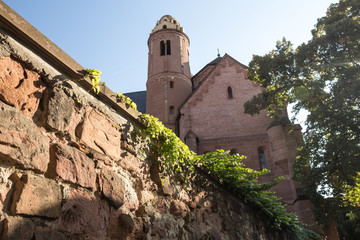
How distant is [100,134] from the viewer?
285 centimetres

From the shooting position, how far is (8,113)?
1991 millimetres

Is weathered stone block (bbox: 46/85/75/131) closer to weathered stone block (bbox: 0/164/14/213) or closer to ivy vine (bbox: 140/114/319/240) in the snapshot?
weathered stone block (bbox: 0/164/14/213)

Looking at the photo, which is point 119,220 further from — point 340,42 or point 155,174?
point 340,42

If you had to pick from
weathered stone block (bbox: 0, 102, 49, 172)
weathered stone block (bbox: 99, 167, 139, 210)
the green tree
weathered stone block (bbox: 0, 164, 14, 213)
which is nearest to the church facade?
the green tree

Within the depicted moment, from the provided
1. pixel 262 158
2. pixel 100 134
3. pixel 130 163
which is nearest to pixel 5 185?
pixel 100 134

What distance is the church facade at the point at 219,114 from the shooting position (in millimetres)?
17453

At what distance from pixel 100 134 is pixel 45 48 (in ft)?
2.80

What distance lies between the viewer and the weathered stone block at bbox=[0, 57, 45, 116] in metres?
2.04

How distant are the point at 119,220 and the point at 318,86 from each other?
13.7 m

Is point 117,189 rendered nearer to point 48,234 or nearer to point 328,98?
point 48,234

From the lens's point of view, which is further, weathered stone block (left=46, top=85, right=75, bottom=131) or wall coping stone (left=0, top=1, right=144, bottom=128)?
weathered stone block (left=46, top=85, right=75, bottom=131)

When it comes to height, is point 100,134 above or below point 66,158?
above

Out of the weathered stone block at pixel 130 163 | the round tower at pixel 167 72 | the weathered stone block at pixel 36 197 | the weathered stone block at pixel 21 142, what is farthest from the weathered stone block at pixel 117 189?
the round tower at pixel 167 72

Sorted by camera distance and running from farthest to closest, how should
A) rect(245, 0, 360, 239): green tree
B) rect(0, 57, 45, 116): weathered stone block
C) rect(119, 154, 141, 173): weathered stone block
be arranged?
rect(245, 0, 360, 239): green tree
rect(119, 154, 141, 173): weathered stone block
rect(0, 57, 45, 116): weathered stone block
